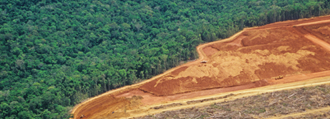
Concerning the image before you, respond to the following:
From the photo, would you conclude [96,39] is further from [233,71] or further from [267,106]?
[267,106]

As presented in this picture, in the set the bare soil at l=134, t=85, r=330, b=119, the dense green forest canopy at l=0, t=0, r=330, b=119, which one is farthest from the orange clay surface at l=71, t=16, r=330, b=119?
the bare soil at l=134, t=85, r=330, b=119

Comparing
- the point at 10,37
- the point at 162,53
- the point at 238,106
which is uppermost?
the point at 10,37

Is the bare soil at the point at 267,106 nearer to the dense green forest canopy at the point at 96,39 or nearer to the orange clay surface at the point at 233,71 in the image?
the orange clay surface at the point at 233,71

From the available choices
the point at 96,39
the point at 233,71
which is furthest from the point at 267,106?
the point at 96,39

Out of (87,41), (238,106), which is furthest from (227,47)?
(87,41)

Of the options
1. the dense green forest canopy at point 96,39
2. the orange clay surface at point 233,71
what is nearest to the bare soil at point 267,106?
the orange clay surface at point 233,71

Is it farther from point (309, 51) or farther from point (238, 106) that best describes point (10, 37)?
point (309, 51)

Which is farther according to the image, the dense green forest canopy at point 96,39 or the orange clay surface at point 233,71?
the dense green forest canopy at point 96,39
